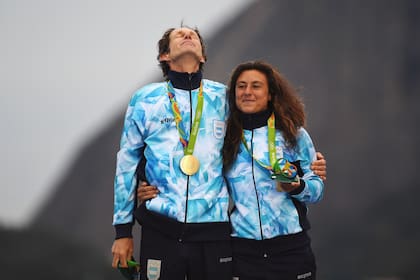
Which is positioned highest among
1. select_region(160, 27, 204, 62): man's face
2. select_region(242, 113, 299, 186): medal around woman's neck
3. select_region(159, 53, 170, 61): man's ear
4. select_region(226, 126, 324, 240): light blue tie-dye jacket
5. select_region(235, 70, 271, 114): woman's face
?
select_region(160, 27, 204, 62): man's face

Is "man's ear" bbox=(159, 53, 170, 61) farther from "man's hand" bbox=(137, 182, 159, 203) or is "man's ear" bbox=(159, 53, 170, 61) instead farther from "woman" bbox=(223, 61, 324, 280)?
"man's hand" bbox=(137, 182, 159, 203)

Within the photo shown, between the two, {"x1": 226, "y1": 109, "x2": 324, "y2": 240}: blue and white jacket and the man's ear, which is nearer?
{"x1": 226, "y1": 109, "x2": 324, "y2": 240}: blue and white jacket

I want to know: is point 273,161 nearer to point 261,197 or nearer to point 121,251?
point 261,197

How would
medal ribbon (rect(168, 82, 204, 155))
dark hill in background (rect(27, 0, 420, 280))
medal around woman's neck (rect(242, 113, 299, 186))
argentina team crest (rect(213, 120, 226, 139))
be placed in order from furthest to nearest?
dark hill in background (rect(27, 0, 420, 280)), argentina team crest (rect(213, 120, 226, 139)), medal ribbon (rect(168, 82, 204, 155)), medal around woman's neck (rect(242, 113, 299, 186))

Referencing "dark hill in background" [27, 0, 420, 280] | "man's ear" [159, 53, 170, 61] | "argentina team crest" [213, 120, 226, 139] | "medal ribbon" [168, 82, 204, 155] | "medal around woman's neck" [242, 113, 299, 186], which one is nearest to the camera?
"medal around woman's neck" [242, 113, 299, 186]

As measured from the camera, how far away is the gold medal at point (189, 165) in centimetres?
390

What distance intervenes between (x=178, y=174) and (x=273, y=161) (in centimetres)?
52

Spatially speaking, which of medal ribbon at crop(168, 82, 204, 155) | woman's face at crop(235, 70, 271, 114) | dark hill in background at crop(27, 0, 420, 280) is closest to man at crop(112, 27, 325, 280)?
medal ribbon at crop(168, 82, 204, 155)

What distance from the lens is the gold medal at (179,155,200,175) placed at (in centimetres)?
390

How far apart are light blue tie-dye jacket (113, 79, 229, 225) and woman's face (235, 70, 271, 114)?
0.12m

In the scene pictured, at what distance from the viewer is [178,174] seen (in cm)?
392

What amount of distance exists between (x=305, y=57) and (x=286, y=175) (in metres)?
21.7
